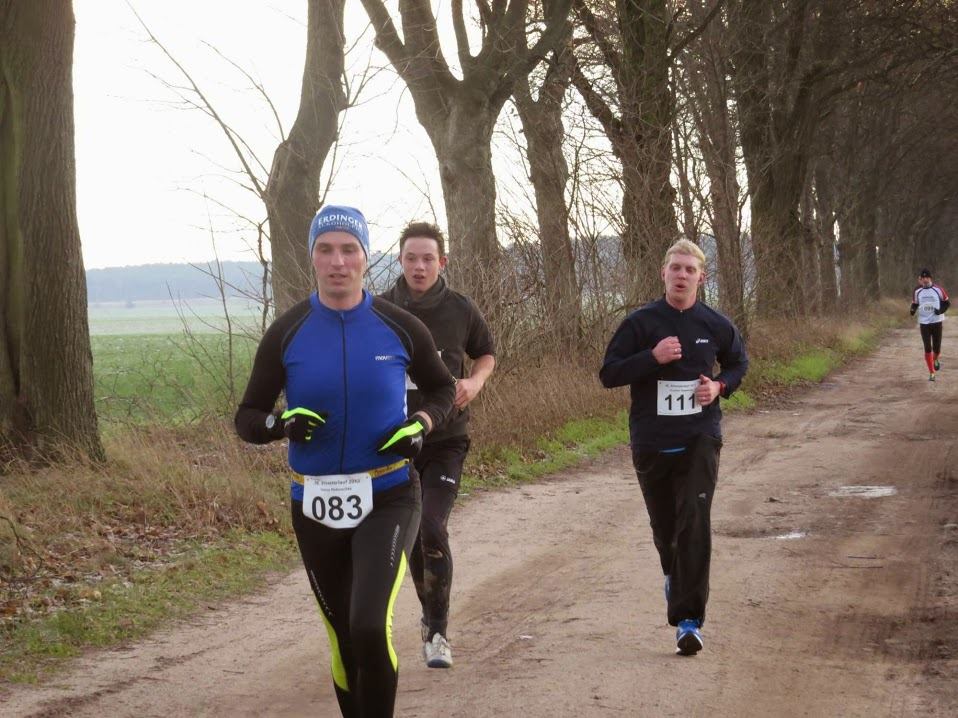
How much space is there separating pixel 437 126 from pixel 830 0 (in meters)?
13.0

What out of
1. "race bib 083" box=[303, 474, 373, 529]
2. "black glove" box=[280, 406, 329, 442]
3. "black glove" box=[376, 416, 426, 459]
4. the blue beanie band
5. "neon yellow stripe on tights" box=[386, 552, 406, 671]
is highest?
the blue beanie band

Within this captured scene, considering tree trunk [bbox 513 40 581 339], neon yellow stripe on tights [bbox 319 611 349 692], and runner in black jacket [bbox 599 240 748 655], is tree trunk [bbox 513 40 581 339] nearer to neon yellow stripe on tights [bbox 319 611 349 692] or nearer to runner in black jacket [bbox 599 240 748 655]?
runner in black jacket [bbox 599 240 748 655]

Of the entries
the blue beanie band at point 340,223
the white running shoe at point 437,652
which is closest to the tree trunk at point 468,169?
the white running shoe at point 437,652

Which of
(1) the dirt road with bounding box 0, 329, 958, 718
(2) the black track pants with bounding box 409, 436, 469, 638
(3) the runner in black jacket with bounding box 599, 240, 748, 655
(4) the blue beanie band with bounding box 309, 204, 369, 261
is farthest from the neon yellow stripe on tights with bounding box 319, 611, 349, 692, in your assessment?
(3) the runner in black jacket with bounding box 599, 240, 748, 655

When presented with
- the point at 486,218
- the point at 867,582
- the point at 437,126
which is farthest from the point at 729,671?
the point at 437,126

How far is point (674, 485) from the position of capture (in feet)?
21.9

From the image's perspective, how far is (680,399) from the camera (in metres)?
6.62

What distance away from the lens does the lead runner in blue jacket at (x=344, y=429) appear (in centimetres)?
451

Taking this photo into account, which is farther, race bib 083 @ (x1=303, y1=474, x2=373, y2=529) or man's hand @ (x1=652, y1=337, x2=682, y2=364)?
man's hand @ (x1=652, y1=337, x2=682, y2=364)

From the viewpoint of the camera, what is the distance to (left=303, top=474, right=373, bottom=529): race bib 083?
14.8 feet

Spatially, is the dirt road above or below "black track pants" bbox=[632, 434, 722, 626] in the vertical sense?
below

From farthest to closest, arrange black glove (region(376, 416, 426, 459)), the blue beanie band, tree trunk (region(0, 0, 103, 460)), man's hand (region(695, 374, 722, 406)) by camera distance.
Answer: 1. tree trunk (region(0, 0, 103, 460))
2. man's hand (region(695, 374, 722, 406))
3. the blue beanie band
4. black glove (region(376, 416, 426, 459))

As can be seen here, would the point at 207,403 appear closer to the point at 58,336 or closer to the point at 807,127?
the point at 58,336

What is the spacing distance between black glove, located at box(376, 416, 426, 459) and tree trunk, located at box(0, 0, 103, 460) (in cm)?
731
